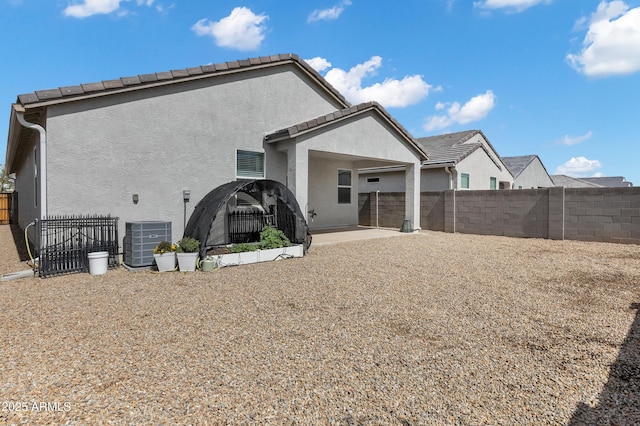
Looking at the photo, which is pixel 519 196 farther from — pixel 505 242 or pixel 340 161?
pixel 340 161

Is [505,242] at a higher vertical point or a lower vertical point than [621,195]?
lower

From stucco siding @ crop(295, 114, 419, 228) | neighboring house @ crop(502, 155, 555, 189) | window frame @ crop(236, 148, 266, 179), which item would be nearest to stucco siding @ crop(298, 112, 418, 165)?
stucco siding @ crop(295, 114, 419, 228)

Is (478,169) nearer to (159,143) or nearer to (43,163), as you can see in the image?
(159,143)

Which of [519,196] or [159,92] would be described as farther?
[519,196]

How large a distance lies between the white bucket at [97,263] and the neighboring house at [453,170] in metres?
14.5

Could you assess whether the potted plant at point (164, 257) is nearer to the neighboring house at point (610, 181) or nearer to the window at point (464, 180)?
the window at point (464, 180)

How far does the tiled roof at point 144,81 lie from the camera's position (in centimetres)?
707

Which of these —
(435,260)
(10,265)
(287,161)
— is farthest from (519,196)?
(10,265)

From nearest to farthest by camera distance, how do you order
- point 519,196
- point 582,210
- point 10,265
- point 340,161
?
point 10,265, point 582,210, point 519,196, point 340,161

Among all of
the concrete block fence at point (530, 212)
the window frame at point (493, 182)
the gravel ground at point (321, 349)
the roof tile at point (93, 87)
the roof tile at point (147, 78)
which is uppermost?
the roof tile at point (147, 78)

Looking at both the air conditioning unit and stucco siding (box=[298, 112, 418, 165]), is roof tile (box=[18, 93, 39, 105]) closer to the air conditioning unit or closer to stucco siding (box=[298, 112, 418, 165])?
the air conditioning unit

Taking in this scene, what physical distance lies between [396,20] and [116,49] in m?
9.85

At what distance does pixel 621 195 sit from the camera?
11.1m

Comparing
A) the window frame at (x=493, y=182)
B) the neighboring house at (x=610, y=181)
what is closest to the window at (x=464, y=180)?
the window frame at (x=493, y=182)
